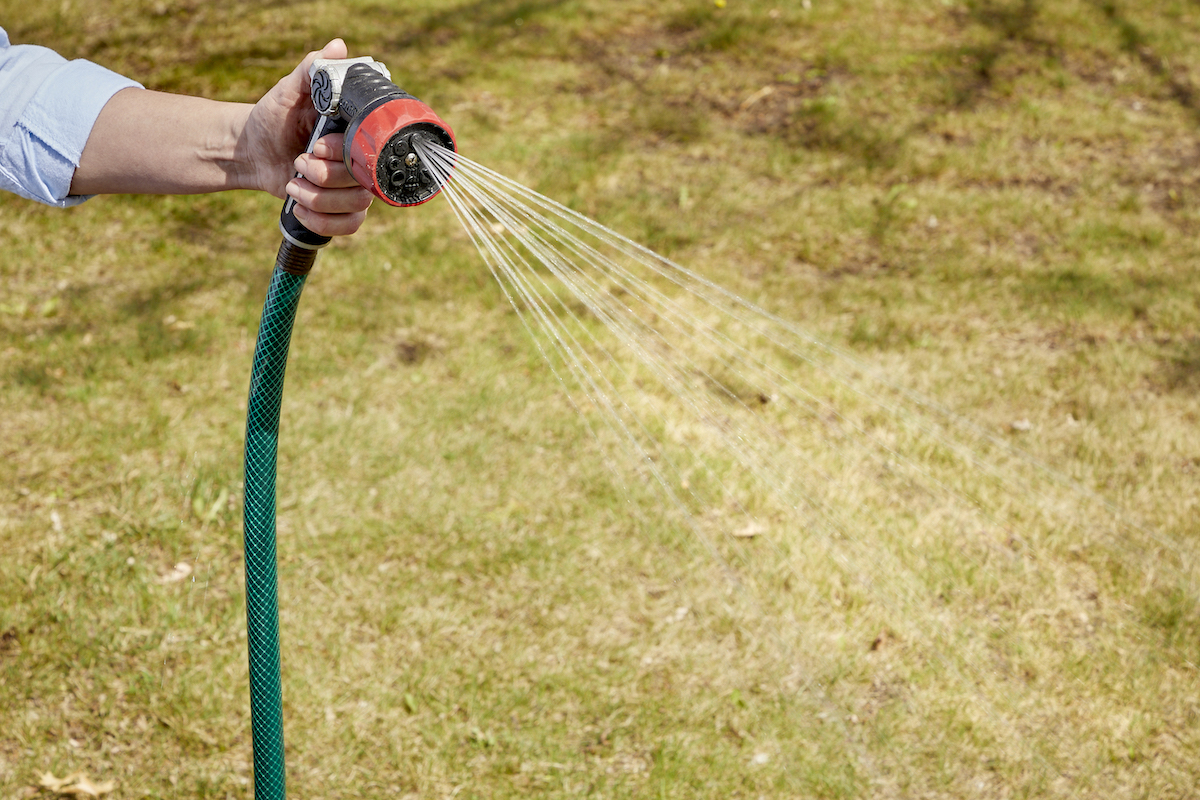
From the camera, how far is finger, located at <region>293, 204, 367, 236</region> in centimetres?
172

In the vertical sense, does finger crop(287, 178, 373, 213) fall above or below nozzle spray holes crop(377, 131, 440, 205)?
below

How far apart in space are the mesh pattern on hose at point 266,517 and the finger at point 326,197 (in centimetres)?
13

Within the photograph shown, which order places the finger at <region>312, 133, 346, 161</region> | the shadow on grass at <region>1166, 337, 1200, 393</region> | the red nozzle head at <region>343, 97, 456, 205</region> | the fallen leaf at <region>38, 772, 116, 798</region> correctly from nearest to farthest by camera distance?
the red nozzle head at <region>343, 97, 456, 205</region>, the finger at <region>312, 133, 346, 161</region>, the fallen leaf at <region>38, 772, 116, 798</region>, the shadow on grass at <region>1166, 337, 1200, 393</region>

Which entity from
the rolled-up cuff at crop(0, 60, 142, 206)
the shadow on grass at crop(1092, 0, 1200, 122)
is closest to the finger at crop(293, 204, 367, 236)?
the rolled-up cuff at crop(0, 60, 142, 206)

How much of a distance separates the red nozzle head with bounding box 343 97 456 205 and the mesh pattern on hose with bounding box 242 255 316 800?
1.21ft

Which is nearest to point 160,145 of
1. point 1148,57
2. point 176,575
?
point 176,575

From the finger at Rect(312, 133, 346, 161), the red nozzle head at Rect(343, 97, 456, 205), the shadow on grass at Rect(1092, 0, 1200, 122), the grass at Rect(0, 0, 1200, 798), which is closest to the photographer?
the red nozzle head at Rect(343, 97, 456, 205)

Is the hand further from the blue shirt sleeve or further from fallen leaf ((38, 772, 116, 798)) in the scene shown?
fallen leaf ((38, 772, 116, 798))

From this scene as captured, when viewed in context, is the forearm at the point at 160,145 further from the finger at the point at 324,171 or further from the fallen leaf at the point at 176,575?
the fallen leaf at the point at 176,575

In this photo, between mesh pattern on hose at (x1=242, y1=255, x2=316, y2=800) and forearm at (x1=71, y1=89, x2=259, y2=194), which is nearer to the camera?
mesh pattern on hose at (x1=242, y1=255, x2=316, y2=800)

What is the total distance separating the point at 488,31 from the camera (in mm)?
7277

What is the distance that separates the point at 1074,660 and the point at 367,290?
3661mm

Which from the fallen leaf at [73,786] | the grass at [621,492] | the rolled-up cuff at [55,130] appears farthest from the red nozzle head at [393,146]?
the fallen leaf at [73,786]

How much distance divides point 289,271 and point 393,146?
470 millimetres
